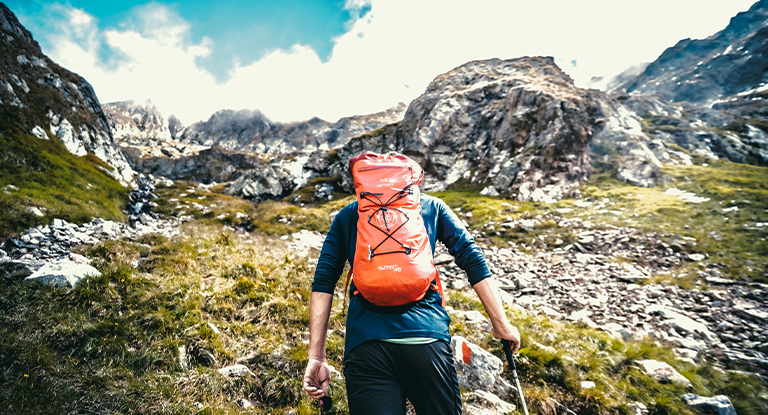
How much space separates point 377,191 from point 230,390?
3763mm

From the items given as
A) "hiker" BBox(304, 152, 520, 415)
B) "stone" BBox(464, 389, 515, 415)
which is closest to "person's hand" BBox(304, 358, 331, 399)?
"hiker" BBox(304, 152, 520, 415)

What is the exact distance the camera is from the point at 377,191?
2658 mm

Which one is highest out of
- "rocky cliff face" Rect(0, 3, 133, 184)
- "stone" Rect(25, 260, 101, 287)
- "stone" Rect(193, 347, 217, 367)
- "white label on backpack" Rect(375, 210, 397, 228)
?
"rocky cliff face" Rect(0, 3, 133, 184)

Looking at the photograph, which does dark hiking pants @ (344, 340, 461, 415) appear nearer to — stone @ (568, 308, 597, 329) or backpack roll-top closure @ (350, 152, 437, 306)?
backpack roll-top closure @ (350, 152, 437, 306)

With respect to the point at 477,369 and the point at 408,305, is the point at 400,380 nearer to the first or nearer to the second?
the point at 408,305

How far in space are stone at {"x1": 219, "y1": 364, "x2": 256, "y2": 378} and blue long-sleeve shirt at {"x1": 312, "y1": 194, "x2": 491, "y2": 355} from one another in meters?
2.79

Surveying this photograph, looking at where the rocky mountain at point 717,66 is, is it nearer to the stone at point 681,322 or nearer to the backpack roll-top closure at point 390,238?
the stone at point 681,322

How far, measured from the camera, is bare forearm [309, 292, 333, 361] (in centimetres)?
247

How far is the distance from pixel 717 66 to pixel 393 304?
247234mm

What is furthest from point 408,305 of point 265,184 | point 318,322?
point 265,184

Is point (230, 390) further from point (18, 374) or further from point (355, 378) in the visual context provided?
point (355, 378)

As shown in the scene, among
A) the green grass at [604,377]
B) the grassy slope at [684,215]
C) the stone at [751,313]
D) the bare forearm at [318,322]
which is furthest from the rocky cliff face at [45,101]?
the stone at [751,313]

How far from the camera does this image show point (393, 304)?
88.0 inches

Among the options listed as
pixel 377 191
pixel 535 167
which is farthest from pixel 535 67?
pixel 377 191
